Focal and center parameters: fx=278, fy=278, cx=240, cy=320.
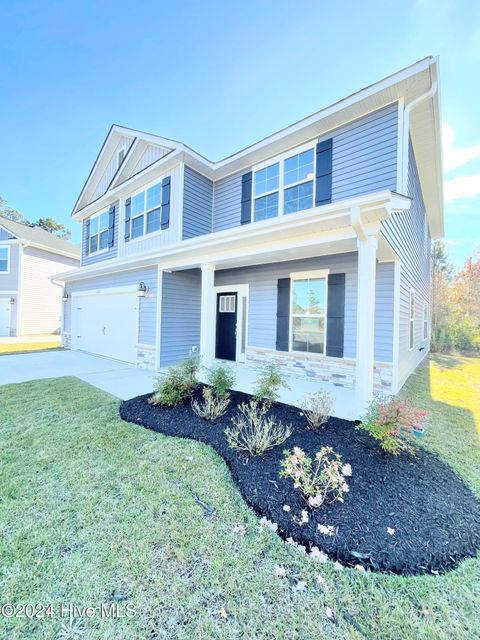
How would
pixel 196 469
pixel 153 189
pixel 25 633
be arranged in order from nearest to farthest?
1. pixel 25 633
2. pixel 196 469
3. pixel 153 189

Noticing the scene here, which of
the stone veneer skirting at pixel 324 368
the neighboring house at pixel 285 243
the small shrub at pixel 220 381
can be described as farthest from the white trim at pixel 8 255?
the small shrub at pixel 220 381

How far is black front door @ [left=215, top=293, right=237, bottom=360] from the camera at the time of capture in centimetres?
839

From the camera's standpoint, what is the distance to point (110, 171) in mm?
10898

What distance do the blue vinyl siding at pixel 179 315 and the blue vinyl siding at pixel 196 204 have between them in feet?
4.00

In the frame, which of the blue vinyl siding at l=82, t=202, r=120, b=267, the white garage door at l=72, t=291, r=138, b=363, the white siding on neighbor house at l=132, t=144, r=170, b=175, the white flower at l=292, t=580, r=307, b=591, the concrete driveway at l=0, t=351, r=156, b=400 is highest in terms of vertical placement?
the white siding on neighbor house at l=132, t=144, r=170, b=175

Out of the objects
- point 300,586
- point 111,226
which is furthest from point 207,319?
point 111,226

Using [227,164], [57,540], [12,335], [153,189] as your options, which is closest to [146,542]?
[57,540]

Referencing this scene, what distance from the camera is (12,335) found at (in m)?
16.6

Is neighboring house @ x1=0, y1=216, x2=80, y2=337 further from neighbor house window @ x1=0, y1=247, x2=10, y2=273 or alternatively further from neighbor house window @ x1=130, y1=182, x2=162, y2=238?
neighbor house window @ x1=130, y1=182, x2=162, y2=238

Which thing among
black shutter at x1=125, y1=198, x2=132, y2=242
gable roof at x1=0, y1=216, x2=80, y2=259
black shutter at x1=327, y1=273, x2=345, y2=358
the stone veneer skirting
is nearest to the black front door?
the stone veneer skirting

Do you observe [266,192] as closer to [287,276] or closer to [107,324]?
[287,276]

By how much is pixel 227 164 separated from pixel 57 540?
8.35m

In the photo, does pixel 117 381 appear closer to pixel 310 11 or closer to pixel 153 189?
pixel 153 189

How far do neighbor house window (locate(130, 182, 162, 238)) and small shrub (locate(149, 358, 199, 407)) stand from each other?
17.0 ft
